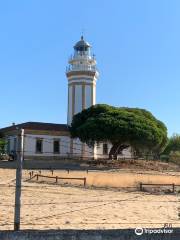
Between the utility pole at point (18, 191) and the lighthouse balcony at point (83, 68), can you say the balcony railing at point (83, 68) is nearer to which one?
the lighthouse balcony at point (83, 68)

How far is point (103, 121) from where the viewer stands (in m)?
40.3

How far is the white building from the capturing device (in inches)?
1882

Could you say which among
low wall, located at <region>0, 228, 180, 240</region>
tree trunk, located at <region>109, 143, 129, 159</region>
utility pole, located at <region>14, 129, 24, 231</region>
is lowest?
low wall, located at <region>0, 228, 180, 240</region>

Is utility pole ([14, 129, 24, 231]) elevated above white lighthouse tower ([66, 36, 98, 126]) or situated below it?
below

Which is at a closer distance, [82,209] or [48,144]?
[82,209]

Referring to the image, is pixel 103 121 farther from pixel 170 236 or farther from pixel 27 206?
pixel 170 236

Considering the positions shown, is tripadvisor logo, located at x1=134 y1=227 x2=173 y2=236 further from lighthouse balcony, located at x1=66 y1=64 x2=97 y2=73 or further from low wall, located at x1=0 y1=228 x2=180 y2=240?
lighthouse balcony, located at x1=66 y1=64 x2=97 y2=73

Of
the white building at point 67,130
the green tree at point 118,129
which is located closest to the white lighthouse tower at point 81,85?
the white building at point 67,130

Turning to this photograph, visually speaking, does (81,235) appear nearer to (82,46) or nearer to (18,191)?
(18,191)

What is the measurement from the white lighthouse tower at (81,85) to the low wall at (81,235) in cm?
4298

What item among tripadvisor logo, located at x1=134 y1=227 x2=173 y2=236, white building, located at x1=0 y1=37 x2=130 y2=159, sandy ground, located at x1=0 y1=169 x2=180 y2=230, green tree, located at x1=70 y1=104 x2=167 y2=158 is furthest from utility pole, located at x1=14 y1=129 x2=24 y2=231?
white building, located at x1=0 y1=37 x2=130 y2=159

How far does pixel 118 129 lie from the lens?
39.8 meters

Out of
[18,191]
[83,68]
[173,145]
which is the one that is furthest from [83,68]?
[18,191]

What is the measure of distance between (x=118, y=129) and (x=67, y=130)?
445 inches
